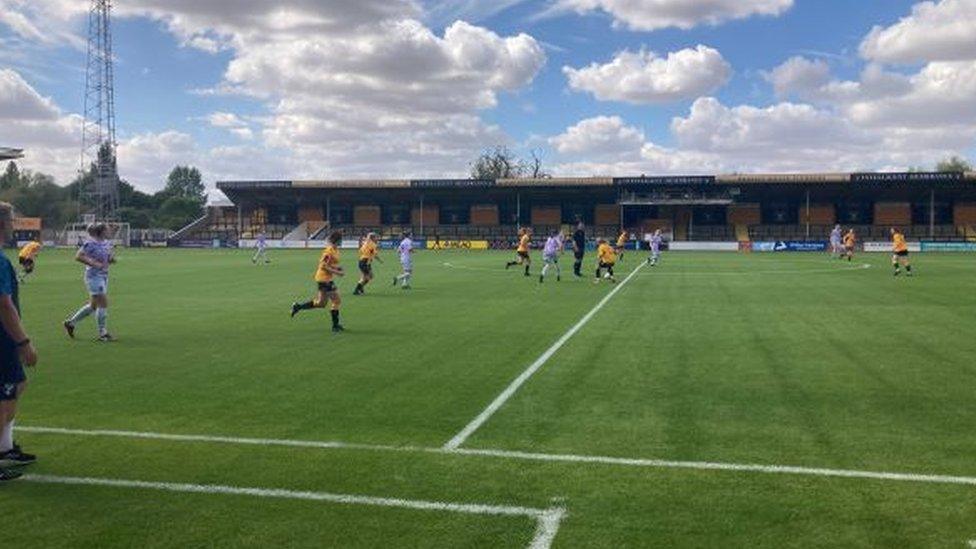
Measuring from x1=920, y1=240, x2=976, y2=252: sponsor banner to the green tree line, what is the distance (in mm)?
95274

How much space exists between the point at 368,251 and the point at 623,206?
5730 centimetres

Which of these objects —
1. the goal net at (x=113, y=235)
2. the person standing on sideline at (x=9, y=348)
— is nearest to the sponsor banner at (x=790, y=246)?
the goal net at (x=113, y=235)

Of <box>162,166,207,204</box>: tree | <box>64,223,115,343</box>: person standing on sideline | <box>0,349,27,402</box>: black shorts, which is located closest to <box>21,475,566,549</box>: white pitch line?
<box>0,349,27,402</box>: black shorts

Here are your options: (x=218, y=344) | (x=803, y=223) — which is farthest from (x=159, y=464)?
(x=803, y=223)

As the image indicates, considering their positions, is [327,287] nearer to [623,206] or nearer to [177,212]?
[623,206]

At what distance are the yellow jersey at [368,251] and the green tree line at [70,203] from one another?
99465 mm

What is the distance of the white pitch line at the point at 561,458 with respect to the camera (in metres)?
6.39

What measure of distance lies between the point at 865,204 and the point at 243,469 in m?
79.9

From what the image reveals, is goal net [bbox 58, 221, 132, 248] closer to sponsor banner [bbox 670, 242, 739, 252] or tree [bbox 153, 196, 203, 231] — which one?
tree [bbox 153, 196, 203, 231]

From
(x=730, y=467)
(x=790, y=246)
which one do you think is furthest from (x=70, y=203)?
(x=730, y=467)

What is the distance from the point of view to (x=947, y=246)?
64.3m

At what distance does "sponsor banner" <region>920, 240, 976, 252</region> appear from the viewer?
207ft

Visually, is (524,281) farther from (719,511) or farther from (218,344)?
(719,511)

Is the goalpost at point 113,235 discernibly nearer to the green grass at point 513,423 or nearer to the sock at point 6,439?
the green grass at point 513,423
